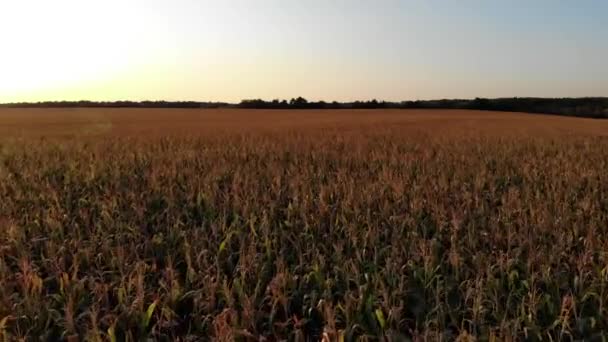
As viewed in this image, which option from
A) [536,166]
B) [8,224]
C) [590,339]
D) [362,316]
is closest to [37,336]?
[362,316]

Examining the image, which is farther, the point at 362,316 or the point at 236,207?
the point at 236,207

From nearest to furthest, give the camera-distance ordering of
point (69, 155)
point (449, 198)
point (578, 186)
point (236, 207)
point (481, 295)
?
point (481, 295), point (236, 207), point (449, 198), point (578, 186), point (69, 155)

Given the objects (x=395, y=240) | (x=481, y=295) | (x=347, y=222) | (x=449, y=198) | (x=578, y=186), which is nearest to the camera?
(x=481, y=295)

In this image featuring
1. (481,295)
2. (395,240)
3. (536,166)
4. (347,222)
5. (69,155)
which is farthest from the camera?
(69,155)

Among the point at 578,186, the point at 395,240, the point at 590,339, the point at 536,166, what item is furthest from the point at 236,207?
the point at 536,166

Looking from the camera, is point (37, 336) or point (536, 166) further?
point (536, 166)

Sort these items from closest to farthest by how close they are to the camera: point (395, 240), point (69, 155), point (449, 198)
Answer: point (395, 240) < point (449, 198) < point (69, 155)

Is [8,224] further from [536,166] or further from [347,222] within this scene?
[536,166]

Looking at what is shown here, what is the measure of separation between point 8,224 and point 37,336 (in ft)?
6.98

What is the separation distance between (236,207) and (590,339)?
333 centimetres

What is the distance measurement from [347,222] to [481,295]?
172cm

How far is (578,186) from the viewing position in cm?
632

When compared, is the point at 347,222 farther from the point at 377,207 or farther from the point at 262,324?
the point at 262,324

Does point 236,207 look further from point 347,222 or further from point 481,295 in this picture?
point 481,295
